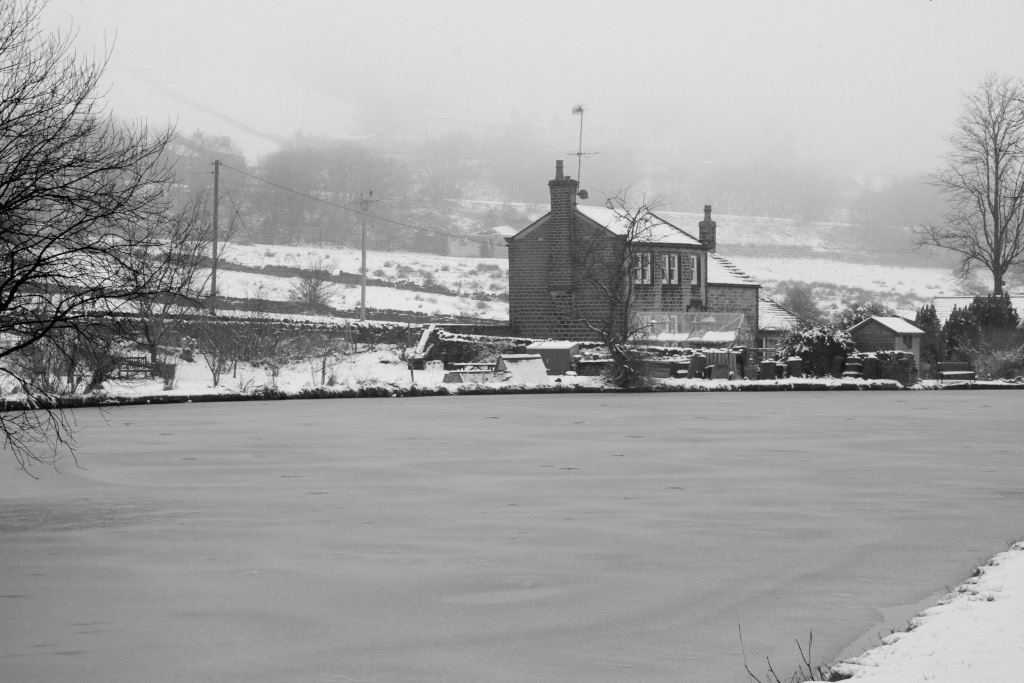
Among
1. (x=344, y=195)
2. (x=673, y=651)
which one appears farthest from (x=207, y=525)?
(x=344, y=195)

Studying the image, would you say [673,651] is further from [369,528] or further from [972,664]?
[369,528]

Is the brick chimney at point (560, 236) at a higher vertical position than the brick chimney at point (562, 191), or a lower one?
lower

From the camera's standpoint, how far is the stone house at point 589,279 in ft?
178

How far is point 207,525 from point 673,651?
5390 mm

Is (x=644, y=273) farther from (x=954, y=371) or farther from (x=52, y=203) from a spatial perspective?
(x=52, y=203)

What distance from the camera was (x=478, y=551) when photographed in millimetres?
9797

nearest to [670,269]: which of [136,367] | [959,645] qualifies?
[136,367]

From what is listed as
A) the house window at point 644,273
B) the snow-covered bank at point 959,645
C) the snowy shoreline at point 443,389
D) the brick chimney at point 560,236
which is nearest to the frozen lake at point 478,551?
the snow-covered bank at point 959,645

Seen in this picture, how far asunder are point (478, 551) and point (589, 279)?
4438cm

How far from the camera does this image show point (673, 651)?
22.5 feet

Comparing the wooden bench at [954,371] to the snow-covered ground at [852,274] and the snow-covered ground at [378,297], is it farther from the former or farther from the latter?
the snow-covered ground at [852,274]

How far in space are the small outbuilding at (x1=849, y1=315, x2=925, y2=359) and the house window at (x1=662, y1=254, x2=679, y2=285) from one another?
330 inches

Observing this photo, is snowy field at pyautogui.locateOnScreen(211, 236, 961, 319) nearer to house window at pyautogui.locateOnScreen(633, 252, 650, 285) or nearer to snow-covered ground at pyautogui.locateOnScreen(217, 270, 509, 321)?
snow-covered ground at pyautogui.locateOnScreen(217, 270, 509, 321)

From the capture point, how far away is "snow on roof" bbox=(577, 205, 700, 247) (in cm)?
5434
